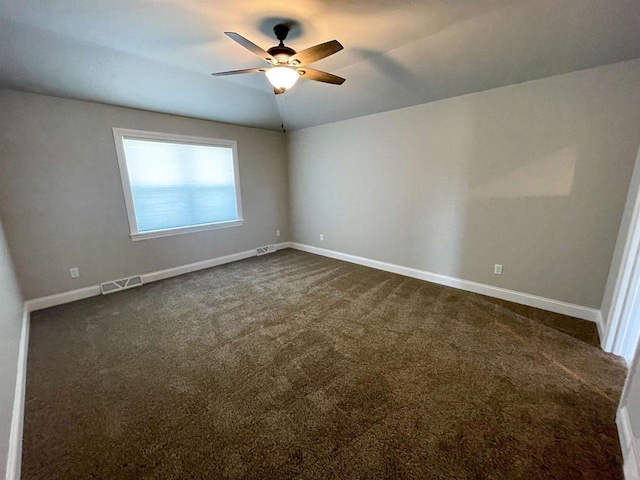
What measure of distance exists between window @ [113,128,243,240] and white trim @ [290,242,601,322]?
2241 mm

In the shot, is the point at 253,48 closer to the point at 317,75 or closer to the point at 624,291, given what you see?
the point at 317,75

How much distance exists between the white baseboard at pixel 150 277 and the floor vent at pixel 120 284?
54mm

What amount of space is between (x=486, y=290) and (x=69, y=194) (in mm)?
5132

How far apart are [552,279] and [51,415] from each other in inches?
170

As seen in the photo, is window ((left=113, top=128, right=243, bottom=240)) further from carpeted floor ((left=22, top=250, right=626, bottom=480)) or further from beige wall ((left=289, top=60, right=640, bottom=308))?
beige wall ((left=289, top=60, right=640, bottom=308))

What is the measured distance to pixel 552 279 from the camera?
2762 mm

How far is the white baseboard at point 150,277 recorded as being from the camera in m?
3.02

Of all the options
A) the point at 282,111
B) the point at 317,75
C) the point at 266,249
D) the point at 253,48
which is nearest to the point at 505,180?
the point at 317,75

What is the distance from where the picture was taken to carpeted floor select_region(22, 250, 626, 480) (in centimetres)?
134

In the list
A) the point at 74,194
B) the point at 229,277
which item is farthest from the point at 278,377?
the point at 74,194

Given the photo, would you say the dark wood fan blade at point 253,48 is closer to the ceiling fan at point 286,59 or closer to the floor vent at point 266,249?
the ceiling fan at point 286,59

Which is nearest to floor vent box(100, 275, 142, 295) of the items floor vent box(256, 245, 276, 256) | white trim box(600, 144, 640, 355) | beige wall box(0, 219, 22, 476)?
beige wall box(0, 219, 22, 476)

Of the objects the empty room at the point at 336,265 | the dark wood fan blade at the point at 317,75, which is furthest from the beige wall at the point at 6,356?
the dark wood fan blade at the point at 317,75

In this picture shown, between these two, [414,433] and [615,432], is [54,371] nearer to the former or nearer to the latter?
[414,433]
